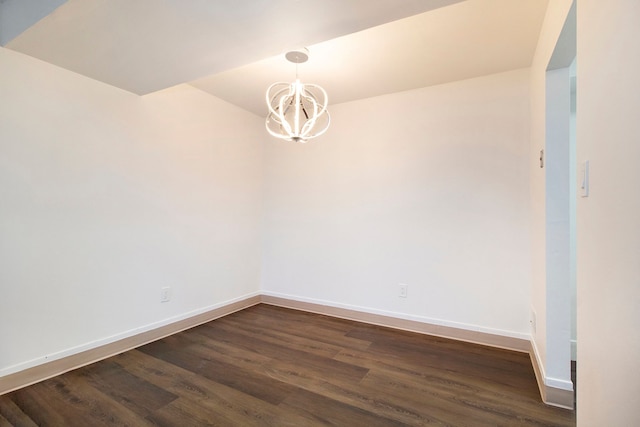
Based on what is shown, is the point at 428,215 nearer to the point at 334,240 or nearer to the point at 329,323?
the point at 334,240

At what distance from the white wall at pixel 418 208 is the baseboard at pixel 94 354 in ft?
3.44

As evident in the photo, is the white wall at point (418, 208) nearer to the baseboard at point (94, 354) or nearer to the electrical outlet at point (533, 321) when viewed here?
the electrical outlet at point (533, 321)

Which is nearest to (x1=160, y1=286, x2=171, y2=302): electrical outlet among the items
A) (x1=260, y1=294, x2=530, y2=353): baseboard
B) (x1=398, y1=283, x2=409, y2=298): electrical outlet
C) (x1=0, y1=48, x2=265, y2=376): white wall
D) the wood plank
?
(x1=0, y1=48, x2=265, y2=376): white wall

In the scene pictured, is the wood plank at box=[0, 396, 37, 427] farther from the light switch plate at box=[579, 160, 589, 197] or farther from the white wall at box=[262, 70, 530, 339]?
the light switch plate at box=[579, 160, 589, 197]

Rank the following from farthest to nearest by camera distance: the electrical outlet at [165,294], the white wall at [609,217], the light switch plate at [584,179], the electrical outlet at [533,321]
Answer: the electrical outlet at [165,294] < the electrical outlet at [533,321] < the light switch plate at [584,179] < the white wall at [609,217]

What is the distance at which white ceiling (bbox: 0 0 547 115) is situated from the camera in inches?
56.3

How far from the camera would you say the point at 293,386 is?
1.93m

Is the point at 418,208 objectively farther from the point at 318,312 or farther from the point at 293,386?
the point at 293,386

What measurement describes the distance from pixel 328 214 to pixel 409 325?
1.44m

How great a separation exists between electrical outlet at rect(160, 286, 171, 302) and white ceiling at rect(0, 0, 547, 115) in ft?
5.69

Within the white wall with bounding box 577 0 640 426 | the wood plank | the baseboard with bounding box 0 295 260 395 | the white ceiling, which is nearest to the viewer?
the white wall with bounding box 577 0 640 426

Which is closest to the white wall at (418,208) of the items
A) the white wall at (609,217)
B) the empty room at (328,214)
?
the empty room at (328,214)

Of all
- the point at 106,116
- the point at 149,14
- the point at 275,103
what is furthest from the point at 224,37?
the point at 275,103

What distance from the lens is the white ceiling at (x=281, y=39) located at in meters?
1.43
